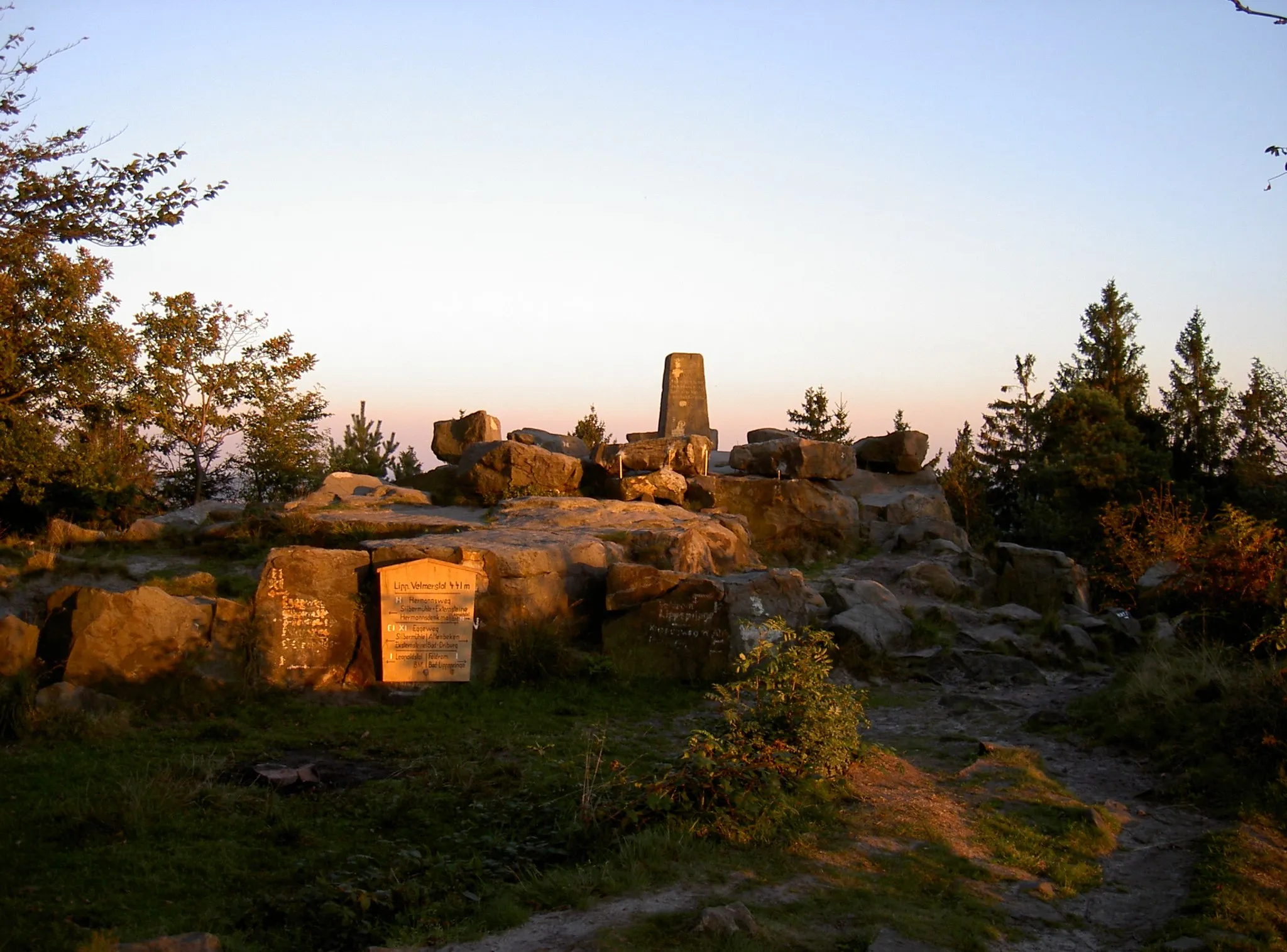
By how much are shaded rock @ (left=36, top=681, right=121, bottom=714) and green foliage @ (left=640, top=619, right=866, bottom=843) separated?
500cm

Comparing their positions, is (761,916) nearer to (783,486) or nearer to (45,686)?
(45,686)

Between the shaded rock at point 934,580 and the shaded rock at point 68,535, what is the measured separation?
11.9m

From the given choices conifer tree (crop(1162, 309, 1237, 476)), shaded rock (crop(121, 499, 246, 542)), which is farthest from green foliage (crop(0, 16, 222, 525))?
conifer tree (crop(1162, 309, 1237, 476))

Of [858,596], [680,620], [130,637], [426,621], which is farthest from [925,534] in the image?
[130,637]

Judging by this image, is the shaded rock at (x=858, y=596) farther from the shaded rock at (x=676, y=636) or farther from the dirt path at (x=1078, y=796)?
the shaded rock at (x=676, y=636)

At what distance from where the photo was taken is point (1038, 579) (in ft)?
55.7

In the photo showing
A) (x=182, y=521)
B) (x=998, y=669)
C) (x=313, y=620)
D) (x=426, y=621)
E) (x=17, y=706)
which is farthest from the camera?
(x=182, y=521)

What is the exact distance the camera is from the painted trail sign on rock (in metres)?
10.7

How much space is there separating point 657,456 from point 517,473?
9.05ft

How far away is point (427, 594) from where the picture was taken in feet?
35.9

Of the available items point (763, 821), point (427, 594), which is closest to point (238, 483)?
point (427, 594)

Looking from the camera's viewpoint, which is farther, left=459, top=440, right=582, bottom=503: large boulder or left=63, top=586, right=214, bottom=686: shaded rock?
left=459, top=440, right=582, bottom=503: large boulder

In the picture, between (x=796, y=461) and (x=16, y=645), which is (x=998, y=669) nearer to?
(x=796, y=461)

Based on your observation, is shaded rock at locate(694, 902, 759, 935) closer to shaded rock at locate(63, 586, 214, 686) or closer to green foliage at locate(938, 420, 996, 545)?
shaded rock at locate(63, 586, 214, 686)
